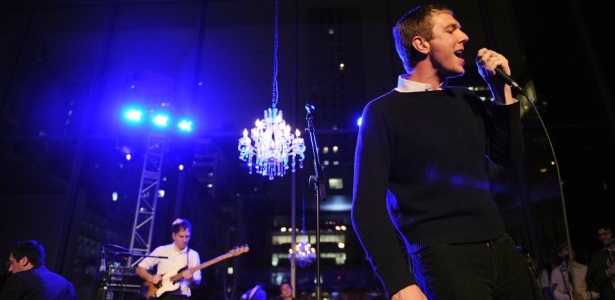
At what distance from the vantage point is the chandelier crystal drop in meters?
5.35

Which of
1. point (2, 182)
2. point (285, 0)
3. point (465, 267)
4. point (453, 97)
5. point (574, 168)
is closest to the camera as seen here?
point (465, 267)

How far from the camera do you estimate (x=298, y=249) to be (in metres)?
5.41

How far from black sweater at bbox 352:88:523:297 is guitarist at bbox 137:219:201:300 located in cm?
355

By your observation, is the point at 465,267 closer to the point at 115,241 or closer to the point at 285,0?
the point at 285,0

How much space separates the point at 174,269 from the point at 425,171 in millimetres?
3777

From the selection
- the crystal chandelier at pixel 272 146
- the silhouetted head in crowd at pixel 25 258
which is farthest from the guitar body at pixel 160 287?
the crystal chandelier at pixel 272 146

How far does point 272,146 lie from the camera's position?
19.6 ft

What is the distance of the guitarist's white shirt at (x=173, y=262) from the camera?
4176mm

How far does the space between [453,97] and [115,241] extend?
26.3 feet

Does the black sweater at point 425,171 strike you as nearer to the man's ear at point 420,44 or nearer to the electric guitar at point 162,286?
the man's ear at point 420,44

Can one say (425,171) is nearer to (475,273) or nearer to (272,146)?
(475,273)

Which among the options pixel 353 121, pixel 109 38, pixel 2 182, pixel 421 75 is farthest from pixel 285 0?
pixel 421 75

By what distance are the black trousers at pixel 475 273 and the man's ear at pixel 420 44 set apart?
2.04 feet

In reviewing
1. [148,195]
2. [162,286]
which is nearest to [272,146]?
[162,286]
